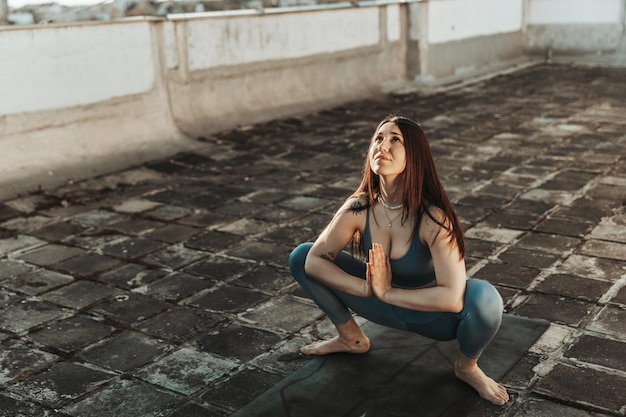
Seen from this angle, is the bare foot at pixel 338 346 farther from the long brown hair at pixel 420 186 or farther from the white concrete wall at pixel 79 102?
the white concrete wall at pixel 79 102

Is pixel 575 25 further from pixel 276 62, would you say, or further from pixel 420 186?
pixel 420 186

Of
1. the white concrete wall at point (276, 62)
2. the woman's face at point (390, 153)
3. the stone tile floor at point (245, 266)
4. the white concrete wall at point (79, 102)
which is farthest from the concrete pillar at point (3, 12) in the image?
the woman's face at point (390, 153)

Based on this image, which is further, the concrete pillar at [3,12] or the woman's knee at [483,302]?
the concrete pillar at [3,12]

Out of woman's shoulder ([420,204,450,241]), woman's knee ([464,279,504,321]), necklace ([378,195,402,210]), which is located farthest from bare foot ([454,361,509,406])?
necklace ([378,195,402,210])

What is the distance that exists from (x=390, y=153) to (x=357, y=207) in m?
0.34

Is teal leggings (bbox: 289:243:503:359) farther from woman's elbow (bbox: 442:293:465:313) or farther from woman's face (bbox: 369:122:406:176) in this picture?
woman's face (bbox: 369:122:406:176)

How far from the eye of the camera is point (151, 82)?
29.1 ft

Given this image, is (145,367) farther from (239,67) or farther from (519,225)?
(239,67)

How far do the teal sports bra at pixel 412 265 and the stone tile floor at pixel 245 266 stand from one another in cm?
A: 64

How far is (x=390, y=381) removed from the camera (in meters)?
3.63

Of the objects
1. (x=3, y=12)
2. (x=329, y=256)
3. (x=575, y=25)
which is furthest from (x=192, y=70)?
(x=575, y=25)

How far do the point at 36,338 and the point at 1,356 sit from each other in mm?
237

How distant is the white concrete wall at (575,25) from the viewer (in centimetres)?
1572

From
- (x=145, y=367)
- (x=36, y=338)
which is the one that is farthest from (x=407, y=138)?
(x=36, y=338)
